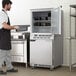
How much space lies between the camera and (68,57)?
5.65m

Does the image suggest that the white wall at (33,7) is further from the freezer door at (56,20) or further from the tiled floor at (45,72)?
the tiled floor at (45,72)

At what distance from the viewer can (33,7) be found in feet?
19.9

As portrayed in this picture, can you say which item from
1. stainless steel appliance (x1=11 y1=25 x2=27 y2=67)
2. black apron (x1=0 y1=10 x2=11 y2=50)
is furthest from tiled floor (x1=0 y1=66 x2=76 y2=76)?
black apron (x1=0 y1=10 x2=11 y2=50)

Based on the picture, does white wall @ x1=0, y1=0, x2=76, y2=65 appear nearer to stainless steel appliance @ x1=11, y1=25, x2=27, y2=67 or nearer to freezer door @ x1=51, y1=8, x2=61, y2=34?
freezer door @ x1=51, y1=8, x2=61, y2=34

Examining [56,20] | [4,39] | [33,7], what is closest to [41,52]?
[56,20]

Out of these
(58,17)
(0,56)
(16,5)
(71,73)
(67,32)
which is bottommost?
(71,73)

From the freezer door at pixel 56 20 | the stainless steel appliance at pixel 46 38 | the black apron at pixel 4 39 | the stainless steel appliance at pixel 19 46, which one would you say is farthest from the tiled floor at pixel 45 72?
the freezer door at pixel 56 20

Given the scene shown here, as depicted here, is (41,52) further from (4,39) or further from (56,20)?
(4,39)

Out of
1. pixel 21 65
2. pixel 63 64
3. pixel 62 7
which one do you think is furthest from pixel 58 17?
pixel 21 65

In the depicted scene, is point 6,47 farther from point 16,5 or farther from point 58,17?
point 16,5

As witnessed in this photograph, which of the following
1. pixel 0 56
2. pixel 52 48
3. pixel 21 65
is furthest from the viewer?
pixel 21 65

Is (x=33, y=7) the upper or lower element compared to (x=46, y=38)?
upper

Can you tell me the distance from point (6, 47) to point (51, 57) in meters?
1.15

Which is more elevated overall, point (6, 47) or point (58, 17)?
point (58, 17)
